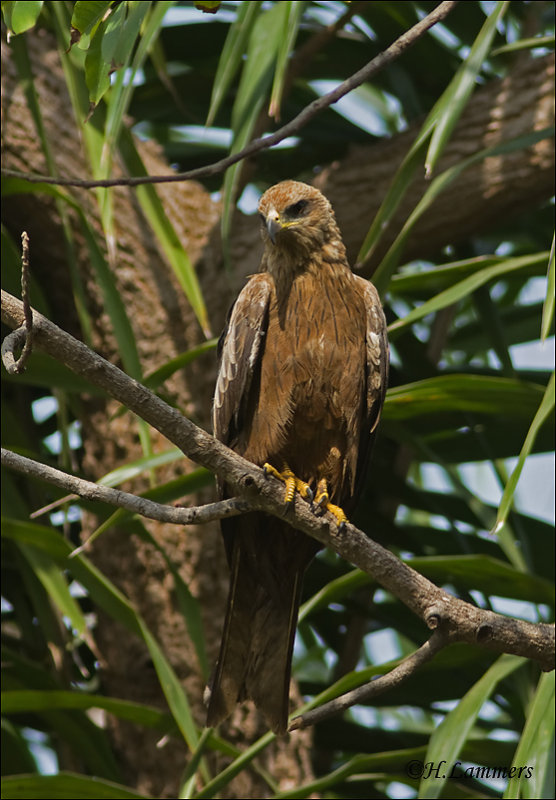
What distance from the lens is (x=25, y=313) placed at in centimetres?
200

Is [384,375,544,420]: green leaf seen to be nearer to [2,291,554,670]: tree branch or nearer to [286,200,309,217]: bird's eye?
[286,200,309,217]: bird's eye

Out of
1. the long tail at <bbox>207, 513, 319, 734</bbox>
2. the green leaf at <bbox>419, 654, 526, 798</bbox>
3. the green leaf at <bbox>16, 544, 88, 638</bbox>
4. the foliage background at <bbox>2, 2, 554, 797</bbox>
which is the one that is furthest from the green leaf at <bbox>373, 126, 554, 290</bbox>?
the green leaf at <bbox>16, 544, 88, 638</bbox>

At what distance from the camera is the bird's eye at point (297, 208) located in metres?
3.43

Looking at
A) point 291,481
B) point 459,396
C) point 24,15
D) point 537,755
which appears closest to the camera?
point 24,15

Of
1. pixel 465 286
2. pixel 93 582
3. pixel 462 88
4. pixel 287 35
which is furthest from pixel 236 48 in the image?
pixel 93 582

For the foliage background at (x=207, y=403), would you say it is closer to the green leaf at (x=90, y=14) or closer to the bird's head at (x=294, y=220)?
the bird's head at (x=294, y=220)

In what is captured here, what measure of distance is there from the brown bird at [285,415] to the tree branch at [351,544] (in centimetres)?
47

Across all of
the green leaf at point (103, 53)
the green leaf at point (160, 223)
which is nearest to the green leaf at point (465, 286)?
the green leaf at point (160, 223)

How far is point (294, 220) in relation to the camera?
3.41 m

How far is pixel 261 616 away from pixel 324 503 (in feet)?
1.43

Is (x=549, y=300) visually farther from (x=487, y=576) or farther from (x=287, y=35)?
(x=287, y=35)

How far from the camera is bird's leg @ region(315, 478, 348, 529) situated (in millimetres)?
2945

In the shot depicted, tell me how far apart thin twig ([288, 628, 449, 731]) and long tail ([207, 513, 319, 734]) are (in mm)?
555

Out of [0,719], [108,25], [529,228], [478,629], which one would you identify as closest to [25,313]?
[108,25]
